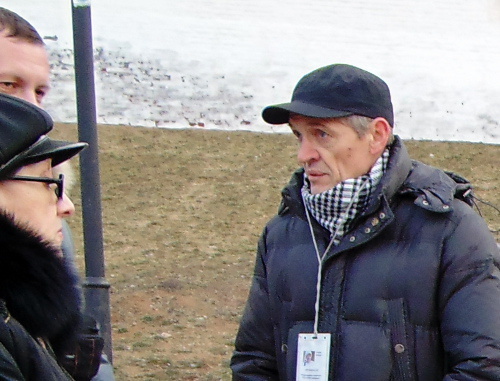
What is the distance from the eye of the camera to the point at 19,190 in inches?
74.2

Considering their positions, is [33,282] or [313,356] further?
[313,356]

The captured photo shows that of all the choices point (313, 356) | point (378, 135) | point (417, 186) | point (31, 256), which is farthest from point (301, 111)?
point (31, 256)

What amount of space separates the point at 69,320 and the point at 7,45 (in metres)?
1.09

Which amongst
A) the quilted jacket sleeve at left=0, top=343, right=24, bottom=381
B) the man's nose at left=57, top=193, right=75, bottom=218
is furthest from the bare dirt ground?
the quilted jacket sleeve at left=0, top=343, right=24, bottom=381

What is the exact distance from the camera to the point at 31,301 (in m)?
1.78

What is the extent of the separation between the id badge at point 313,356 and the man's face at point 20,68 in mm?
1057

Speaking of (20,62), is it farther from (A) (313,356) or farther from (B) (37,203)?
(A) (313,356)

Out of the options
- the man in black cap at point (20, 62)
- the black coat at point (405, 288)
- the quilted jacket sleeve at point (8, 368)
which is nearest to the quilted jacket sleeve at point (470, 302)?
the black coat at point (405, 288)

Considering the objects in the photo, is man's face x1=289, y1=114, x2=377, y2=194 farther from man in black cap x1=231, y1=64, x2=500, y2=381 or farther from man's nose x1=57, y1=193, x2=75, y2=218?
man's nose x1=57, y1=193, x2=75, y2=218

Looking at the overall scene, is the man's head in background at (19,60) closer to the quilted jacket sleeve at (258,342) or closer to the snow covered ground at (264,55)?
the quilted jacket sleeve at (258,342)

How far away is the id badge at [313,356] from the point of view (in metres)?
2.59

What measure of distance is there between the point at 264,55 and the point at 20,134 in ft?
35.3

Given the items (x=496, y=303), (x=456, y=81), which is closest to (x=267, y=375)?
(x=496, y=303)

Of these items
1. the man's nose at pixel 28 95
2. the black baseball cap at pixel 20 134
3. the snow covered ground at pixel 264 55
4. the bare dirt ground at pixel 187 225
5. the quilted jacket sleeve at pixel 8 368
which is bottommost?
the bare dirt ground at pixel 187 225
